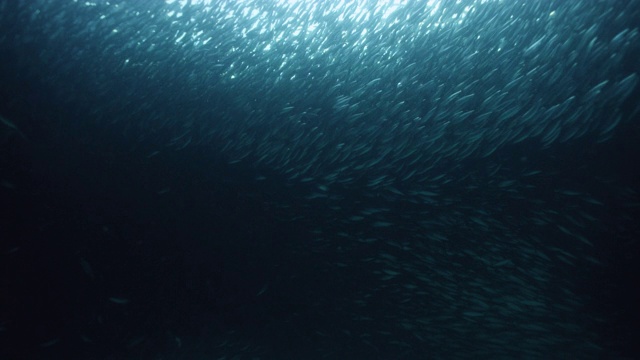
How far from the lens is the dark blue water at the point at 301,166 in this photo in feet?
15.1

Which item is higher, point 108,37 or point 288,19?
point 288,19

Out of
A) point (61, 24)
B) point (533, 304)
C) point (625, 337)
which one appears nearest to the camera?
point (61, 24)

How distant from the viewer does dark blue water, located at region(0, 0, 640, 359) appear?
4.62m

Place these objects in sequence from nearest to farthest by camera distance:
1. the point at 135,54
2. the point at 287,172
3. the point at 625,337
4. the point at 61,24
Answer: the point at 61,24
the point at 135,54
the point at 287,172
the point at 625,337

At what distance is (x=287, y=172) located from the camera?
5660 mm

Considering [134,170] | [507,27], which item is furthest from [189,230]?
[507,27]

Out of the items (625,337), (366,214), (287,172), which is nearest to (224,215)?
(287,172)

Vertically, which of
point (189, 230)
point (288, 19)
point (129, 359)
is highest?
point (288, 19)

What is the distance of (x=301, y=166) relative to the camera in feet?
18.4

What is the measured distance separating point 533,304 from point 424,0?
4.17 m

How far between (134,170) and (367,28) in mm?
2743

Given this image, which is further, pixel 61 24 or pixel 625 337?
pixel 625 337

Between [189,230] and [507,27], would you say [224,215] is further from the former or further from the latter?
[507,27]

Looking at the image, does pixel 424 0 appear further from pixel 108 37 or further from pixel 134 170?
pixel 134 170
